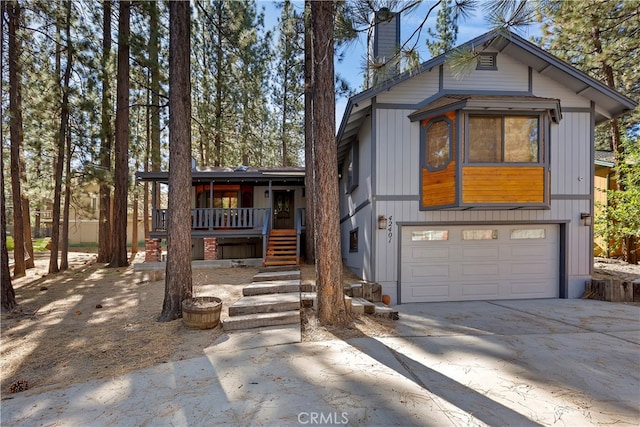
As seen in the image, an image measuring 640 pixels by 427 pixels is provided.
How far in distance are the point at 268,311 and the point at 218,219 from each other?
258 inches

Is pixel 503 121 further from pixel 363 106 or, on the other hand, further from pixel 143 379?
pixel 143 379

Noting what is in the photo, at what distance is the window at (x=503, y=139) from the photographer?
6.61m

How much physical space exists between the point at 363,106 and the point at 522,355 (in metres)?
5.91

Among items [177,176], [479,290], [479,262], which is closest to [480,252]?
[479,262]

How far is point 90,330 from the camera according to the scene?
500 cm

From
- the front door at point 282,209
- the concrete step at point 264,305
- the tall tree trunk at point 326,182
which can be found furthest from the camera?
the front door at point 282,209

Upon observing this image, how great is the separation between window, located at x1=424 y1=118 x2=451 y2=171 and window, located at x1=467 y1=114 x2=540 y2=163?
1.51ft

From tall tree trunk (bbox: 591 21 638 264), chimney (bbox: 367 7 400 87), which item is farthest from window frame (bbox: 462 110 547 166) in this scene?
tall tree trunk (bbox: 591 21 638 264)

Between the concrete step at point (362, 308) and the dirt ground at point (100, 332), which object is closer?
the dirt ground at point (100, 332)

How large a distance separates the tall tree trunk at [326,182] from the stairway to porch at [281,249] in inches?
171

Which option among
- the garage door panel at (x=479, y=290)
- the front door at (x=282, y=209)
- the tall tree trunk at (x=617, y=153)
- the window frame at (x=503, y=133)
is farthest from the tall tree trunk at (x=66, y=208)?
the tall tree trunk at (x=617, y=153)

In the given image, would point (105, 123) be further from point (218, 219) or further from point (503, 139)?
point (503, 139)

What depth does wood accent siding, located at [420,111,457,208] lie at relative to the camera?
21.6 feet

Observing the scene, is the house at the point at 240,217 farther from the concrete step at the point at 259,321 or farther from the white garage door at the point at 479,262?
the concrete step at the point at 259,321
